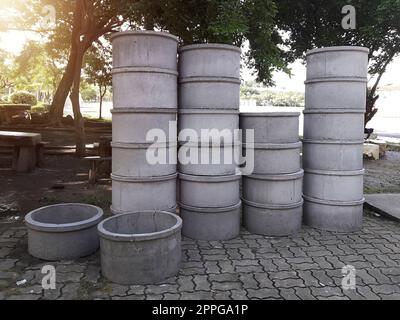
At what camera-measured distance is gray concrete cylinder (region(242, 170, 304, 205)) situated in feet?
18.2

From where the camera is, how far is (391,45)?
12734 mm

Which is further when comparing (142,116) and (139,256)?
(142,116)

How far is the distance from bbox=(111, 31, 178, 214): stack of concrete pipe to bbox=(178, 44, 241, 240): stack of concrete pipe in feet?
0.73

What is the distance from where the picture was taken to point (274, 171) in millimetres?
5555

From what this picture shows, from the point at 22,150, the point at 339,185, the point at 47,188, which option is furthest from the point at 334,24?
the point at 22,150

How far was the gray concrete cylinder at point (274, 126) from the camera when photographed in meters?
5.47

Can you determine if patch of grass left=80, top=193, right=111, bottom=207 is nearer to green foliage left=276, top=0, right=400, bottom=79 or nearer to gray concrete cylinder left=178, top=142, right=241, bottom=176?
gray concrete cylinder left=178, top=142, right=241, bottom=176

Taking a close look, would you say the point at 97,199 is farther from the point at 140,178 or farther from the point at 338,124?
the point at 338,124

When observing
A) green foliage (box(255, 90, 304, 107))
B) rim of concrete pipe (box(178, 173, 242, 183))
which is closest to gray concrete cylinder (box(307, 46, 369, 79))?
rim of concrete pipe (box(178, 173, 242, 183))

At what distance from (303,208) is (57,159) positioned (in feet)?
30.4

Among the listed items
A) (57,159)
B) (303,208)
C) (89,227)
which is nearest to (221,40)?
(303,208)

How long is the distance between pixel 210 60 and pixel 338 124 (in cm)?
224

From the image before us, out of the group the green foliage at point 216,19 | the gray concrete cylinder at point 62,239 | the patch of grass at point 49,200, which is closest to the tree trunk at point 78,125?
the patch of grass at point 49,200
